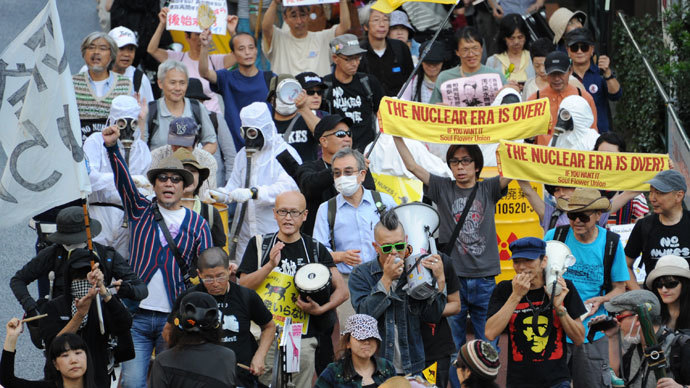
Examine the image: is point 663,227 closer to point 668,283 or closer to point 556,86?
point 668,283

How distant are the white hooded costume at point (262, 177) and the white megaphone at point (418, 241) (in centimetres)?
181

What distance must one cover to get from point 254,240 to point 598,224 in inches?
121

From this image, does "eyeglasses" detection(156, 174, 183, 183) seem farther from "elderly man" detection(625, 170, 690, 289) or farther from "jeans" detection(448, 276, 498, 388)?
"elderly man" detection(625, 170, 690, 289)

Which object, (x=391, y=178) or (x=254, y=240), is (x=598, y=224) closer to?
(x=391, y=178)

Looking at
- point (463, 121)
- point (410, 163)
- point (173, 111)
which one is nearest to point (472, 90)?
point (463, 121)

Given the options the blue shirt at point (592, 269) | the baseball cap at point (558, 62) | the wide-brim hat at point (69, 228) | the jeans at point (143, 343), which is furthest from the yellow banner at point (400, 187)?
the wide-brim hat at point (69, 228)

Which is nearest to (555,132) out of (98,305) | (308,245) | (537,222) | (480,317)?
(537,222)

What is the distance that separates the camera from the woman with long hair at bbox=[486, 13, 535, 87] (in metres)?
14.6

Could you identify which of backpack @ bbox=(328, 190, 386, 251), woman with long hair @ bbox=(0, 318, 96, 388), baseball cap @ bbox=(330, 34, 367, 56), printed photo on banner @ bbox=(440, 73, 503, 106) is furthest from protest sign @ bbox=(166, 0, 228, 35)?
woman with long hair @ bbox=(0, 318, 96, 388)

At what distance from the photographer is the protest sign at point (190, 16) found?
14.0 m

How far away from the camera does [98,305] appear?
346 inches

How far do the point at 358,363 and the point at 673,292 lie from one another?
2.35 metres

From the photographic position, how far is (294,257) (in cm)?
959

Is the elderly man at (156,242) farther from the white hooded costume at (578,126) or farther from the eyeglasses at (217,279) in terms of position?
the white hooded costume at (578,126)
